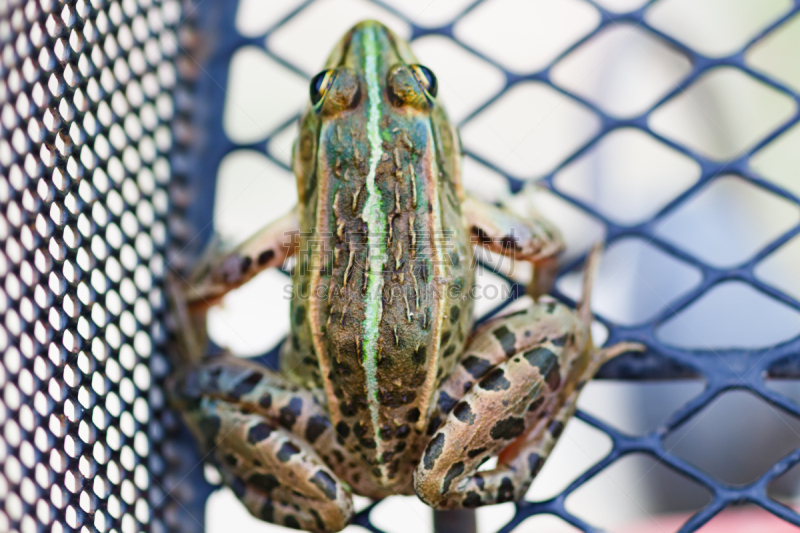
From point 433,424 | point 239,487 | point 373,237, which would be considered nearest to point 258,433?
point 239,487

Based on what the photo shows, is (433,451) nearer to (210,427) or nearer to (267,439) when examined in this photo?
(267,439)

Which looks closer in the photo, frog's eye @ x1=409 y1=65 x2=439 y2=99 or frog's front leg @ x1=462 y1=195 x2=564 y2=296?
frog's eye @ x1=409 y1=65 x2=439 y2=99

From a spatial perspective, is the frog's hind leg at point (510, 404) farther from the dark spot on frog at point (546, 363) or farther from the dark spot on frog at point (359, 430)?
the dark spot on frog at point (359, 430)

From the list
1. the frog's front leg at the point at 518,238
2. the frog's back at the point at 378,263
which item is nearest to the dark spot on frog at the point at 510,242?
the frog's front leg at the point at 518,238


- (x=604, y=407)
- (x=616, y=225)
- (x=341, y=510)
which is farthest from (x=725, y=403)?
(x=341, y=510)

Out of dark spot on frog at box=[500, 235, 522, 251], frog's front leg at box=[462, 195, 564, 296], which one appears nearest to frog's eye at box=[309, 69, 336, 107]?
frog's front leg at box=[462, 195, 564, 296]

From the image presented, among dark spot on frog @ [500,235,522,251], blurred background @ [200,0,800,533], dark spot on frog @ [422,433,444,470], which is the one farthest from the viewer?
blurred background @ [200,0,800,533]

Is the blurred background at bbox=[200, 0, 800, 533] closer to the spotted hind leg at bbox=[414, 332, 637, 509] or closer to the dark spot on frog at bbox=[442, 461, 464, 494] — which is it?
the spotted hind leg at bbox=[414, 332, 637, 509]
